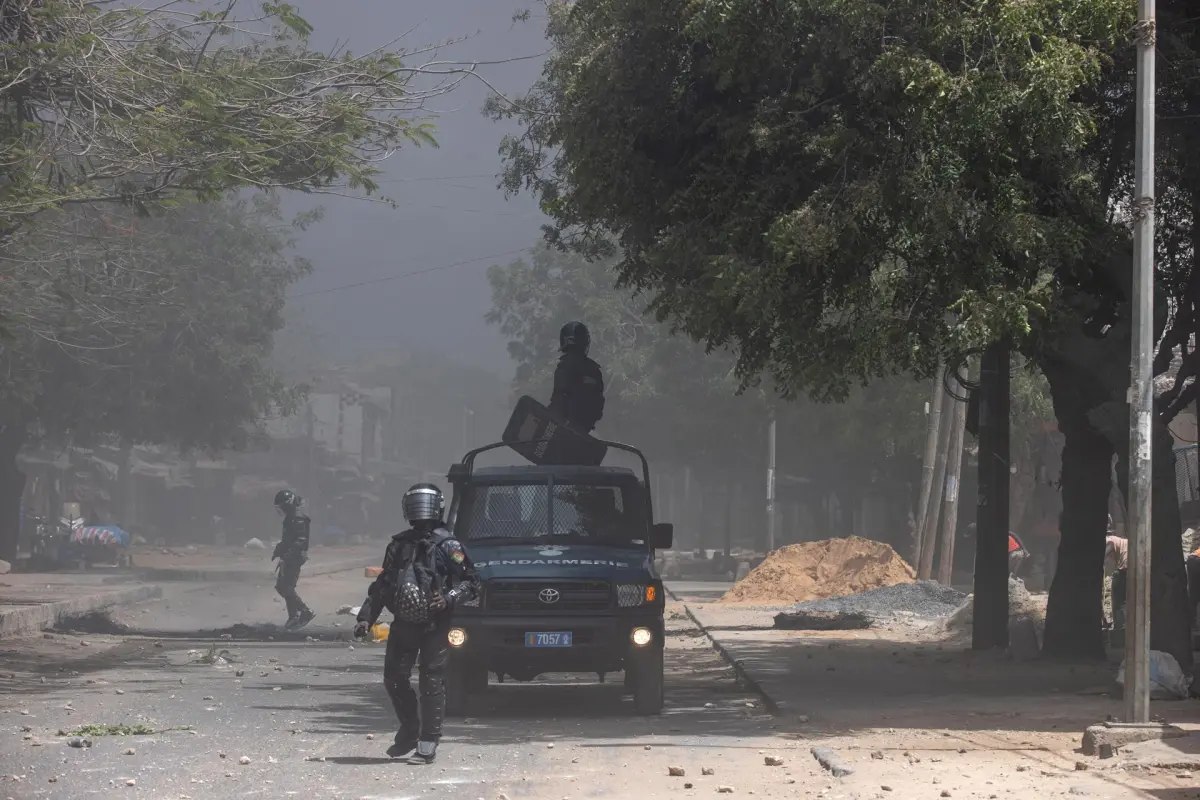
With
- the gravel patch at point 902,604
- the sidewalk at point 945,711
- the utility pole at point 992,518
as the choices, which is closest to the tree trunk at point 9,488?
the gravel patch at point 902,604

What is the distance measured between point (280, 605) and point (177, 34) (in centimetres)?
1476

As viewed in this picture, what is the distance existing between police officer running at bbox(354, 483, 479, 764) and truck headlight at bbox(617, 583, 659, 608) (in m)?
2.35

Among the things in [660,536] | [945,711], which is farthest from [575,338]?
[945,711]

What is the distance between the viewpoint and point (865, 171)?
11.6 metres

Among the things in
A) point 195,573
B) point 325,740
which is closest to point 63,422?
point 195,573

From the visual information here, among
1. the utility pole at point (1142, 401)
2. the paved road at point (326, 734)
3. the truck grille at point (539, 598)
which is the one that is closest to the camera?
the paved road at point (326, 734)

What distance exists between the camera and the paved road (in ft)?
28.7

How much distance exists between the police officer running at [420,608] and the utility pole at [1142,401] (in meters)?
4.34

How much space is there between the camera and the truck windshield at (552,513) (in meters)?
13.2

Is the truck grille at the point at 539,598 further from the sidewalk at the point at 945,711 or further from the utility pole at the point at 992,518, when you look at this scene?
the utility pole at the point at 992,518

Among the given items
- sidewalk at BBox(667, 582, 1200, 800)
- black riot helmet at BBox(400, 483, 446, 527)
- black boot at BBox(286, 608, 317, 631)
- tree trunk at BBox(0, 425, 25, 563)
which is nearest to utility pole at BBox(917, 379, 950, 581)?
sidewalk at BBox(667, 582, 1200, 800)

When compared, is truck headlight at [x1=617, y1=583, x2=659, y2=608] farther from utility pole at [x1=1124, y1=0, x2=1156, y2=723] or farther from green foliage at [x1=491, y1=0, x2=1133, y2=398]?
utility pole at [x1=1124, y1=0, x2=1156, y2=723]

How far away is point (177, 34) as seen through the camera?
666 inches

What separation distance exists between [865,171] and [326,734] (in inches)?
228
